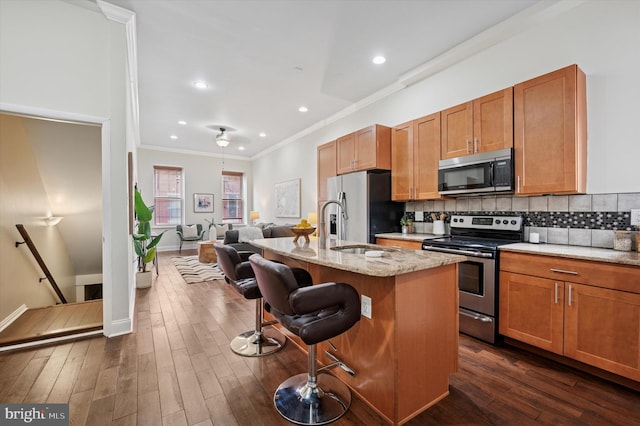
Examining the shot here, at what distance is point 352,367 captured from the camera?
72.9 inches

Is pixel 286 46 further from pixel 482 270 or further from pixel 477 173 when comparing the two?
pixel 482 270

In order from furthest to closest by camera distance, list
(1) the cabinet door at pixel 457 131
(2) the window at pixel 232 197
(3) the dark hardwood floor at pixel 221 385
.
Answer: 1. (2) the window at pixel 232 197
2. (1) the cabinet door at pixel 457 131
3. (3) the dark hardwood floor at pixel 221 385

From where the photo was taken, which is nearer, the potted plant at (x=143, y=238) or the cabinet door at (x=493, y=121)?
the cabinet door at (x=493, y=121)

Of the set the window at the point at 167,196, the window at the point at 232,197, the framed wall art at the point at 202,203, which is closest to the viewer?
the window at the point at 167,196

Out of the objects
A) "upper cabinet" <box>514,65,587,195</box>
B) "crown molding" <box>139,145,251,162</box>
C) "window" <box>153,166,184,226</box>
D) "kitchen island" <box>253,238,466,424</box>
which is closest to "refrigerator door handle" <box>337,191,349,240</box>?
"upper cabinet" <box>514,65,587,195</box>

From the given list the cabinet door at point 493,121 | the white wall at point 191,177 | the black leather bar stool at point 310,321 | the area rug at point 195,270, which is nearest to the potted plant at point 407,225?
the cabinet door at point 493,121

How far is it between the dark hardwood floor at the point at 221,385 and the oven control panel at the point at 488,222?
118 cm

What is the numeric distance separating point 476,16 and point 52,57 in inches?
156

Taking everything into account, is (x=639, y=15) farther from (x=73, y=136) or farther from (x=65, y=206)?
(x=65, y=206)

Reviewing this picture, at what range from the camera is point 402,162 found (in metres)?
3.86

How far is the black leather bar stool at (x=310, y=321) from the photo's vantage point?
1.40 m

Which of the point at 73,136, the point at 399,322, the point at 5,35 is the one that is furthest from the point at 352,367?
the point at 73,136

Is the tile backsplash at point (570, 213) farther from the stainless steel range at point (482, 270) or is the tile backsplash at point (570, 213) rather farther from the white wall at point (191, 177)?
the white wall at point (191, 177)

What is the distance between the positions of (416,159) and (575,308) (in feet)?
7.26
